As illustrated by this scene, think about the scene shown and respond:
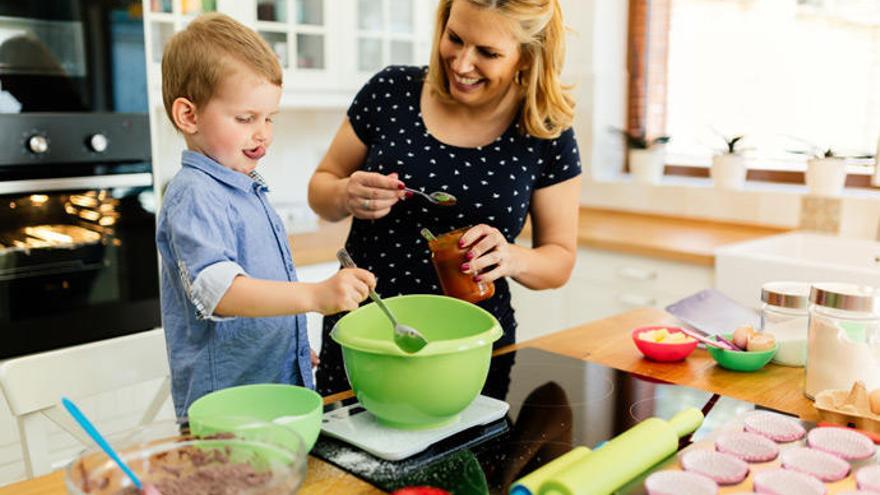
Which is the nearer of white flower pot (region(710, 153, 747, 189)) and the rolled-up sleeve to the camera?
the rolled-up sleeve

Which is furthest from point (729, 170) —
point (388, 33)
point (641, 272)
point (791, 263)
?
point (388, 33)

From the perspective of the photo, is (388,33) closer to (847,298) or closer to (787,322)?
(787,322)

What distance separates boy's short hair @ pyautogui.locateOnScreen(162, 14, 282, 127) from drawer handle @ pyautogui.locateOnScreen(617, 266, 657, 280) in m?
1.79

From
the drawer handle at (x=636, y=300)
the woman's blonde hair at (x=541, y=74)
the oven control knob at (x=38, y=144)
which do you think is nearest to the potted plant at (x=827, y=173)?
the drawer handle at (x=636, y=300)

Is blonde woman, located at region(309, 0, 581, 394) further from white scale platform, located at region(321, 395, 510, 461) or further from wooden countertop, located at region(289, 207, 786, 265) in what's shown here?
wooden countertop, located at region(289, 207, 786, 265)

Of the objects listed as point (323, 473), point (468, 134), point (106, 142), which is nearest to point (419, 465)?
point (323, 473)

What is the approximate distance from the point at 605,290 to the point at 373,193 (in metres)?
1.60

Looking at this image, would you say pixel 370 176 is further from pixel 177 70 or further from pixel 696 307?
pixel 696 307

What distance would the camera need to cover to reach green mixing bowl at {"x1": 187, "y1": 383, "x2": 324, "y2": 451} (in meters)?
0.92

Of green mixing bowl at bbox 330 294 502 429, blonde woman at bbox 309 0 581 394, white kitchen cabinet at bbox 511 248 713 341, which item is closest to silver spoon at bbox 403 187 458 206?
blonde woman at bbox 309 0 581 394

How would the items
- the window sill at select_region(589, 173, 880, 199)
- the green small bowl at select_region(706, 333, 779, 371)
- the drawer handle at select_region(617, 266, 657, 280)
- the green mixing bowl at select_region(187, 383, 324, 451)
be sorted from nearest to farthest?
the green mixing bowl at select_region(187, 383, 324, 451)
the green small bowl at select_region(706, 333, 779, 371)
the drawer handle at select_region(617, 266, 657, 280)
the window sill at select_region(589, 173, 880, 199)

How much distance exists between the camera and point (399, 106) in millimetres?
1592

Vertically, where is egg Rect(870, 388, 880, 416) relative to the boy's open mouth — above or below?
below

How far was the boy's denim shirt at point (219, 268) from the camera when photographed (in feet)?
3.49
